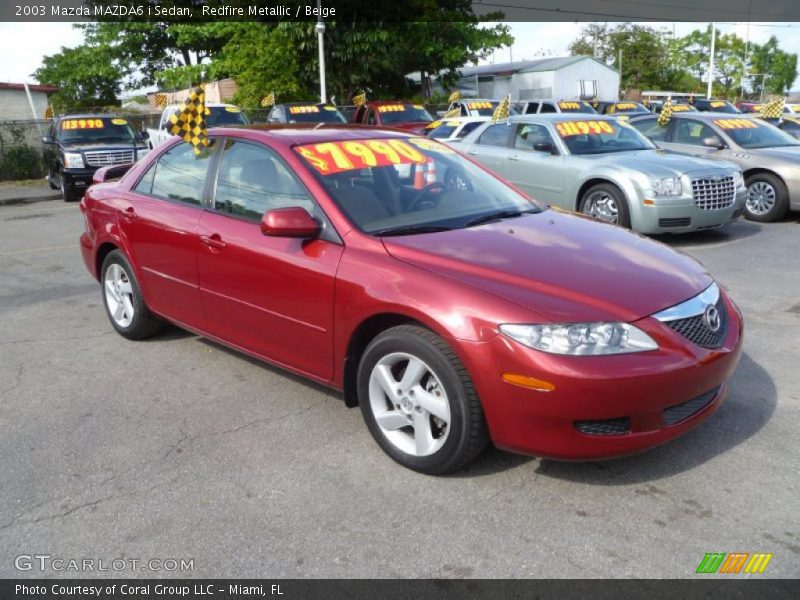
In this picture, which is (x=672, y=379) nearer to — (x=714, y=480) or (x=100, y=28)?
(x=714, y=480)

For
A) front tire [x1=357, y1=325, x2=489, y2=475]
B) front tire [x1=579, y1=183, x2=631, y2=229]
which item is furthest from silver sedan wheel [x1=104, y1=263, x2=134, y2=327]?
front tire [x1=579, y1=183, x2=631, y2=229]

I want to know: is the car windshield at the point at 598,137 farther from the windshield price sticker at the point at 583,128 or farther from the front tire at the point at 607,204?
the front tire at the point at 607,204

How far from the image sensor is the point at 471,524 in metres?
2.99

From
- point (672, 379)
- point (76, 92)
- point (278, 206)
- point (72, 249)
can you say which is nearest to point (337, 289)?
point (278, 206)

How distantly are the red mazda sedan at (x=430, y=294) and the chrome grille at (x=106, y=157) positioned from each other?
37.3ft

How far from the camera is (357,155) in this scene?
421 cm

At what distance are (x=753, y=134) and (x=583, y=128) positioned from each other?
3.08 m

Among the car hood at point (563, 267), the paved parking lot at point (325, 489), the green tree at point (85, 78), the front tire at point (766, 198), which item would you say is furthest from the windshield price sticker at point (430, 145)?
the green tree at point (85, 78)

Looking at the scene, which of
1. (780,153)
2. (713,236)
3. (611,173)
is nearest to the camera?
(611,173)

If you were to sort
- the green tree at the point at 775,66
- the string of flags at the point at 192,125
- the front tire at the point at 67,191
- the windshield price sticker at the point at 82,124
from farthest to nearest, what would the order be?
the green tree at the point at 775,66
the windshield price sticker at the point at 82,124
the front tire at the point at 67,191
the string of flags at the point at 192,125

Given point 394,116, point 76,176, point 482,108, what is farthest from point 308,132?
point 482,108

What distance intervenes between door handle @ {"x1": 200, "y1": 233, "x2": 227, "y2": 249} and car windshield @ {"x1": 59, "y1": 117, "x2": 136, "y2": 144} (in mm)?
13282

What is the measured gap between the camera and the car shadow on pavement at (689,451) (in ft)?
10.9

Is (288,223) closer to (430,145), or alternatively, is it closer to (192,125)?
(430,145)
